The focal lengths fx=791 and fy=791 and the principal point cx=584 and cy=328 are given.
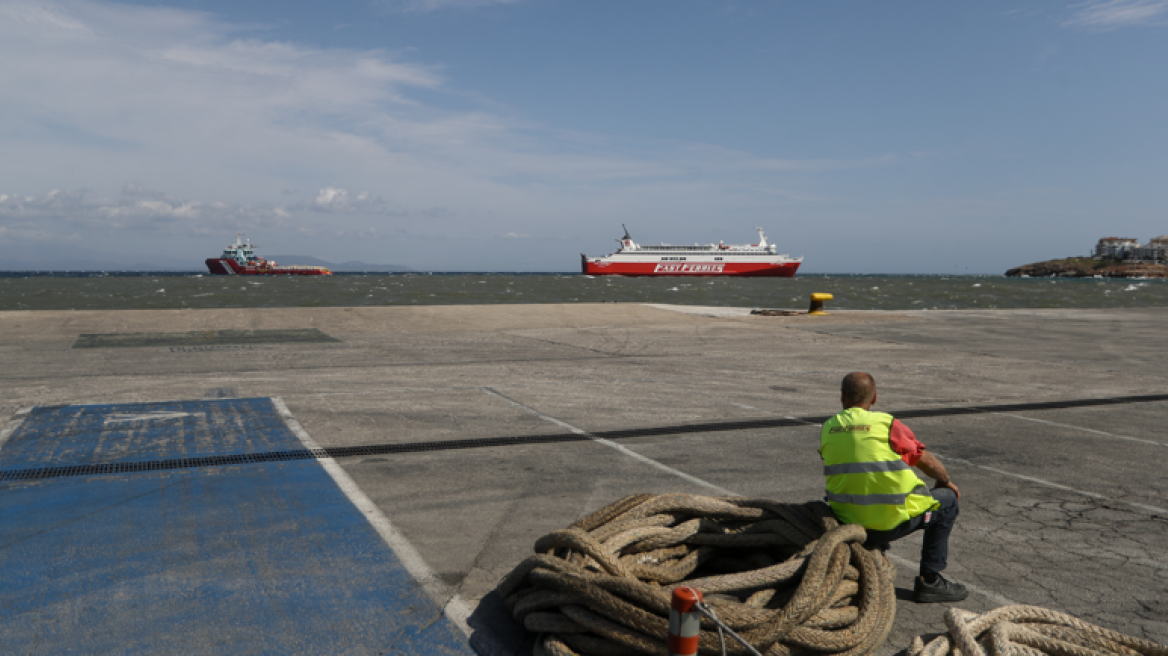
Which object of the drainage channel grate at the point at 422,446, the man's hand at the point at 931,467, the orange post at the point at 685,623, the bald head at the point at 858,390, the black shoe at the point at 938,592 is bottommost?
the black shoe at the point at 938,592

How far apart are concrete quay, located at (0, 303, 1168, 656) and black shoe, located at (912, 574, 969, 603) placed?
0.08 m

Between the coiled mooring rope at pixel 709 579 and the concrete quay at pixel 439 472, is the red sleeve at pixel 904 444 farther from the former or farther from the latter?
the concrete quay at pixel 439 472

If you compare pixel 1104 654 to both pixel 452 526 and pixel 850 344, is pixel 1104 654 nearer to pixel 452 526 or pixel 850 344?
pixel 452 526

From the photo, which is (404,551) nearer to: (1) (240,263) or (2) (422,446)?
(2) (422,446)

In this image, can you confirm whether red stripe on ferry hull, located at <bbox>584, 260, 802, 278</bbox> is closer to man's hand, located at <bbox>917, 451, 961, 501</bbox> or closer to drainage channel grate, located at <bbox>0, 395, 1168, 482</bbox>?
drainage channel grate, located at <bbox>0, 395, 1168, 482</bbox>

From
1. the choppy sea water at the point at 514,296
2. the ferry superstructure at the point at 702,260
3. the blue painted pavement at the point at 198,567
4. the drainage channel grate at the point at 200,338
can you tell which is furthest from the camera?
the ferry superstructure at the point at 702,260

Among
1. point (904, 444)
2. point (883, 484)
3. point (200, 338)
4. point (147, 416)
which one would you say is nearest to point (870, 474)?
point (883, 484)

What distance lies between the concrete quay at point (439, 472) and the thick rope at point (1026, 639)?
0.33 metres

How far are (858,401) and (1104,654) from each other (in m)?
1.65

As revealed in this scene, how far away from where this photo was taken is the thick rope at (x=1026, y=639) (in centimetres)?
377

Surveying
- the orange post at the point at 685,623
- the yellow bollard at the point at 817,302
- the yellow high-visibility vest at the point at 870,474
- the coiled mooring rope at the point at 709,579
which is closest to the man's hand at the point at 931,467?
the yellow high-visibility vest at the point at 870,474

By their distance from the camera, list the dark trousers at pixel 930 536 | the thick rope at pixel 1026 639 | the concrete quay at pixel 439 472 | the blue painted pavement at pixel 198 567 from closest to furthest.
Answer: the thick rope at pixel 1026 639 < the blue painted pavement at pixel 198 567 < the concrete quay at pixel 439 472 < the dark trousers at pixel 930 536

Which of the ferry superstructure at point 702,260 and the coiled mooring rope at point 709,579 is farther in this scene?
the ferry superstructure at point 702,260

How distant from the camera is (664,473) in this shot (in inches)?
281
